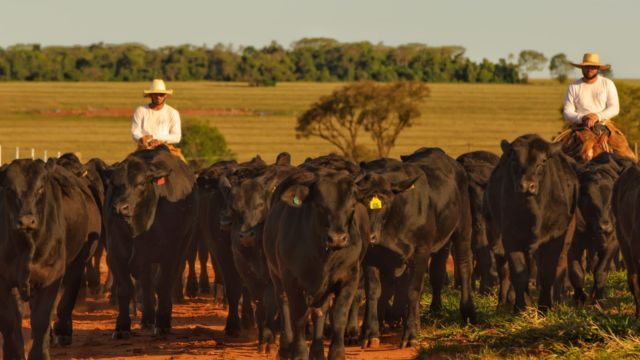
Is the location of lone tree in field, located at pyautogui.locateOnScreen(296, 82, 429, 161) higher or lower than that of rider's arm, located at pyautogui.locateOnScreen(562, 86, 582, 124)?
lower

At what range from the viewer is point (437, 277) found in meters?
14.3

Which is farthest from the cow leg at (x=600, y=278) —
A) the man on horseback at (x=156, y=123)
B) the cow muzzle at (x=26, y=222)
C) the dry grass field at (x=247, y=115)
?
the dry grass field at (x=247, y=115)

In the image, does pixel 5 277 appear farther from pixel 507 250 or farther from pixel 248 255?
pixel 507 250

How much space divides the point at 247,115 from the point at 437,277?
8985 centimetres

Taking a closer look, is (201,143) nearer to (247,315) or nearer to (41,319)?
(247,315)

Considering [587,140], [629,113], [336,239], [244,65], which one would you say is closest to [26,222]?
[336,239]

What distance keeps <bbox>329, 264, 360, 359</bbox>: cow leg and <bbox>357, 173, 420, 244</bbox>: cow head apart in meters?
0.66

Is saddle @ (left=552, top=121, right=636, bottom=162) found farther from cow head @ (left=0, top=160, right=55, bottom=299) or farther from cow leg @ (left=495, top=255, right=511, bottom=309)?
cow head @ (left=0, top=160, right=55, bottom=299)

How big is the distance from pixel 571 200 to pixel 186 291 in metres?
7.10

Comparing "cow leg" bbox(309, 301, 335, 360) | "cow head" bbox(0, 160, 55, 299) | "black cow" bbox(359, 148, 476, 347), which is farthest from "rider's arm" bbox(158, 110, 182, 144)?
"cow leg" bbox(309, 301, 335, 360)

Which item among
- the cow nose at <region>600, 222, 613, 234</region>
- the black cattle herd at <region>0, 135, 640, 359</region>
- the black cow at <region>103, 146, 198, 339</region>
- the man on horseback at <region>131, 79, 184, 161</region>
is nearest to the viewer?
the black cattle herd at <region>0, 135, 640, 359</region>

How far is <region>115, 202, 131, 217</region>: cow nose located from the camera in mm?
Result: 13367

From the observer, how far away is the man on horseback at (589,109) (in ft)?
57.7

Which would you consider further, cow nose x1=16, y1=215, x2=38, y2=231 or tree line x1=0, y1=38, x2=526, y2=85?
tree line x1=0, y1=38, x2=526, y2=85
